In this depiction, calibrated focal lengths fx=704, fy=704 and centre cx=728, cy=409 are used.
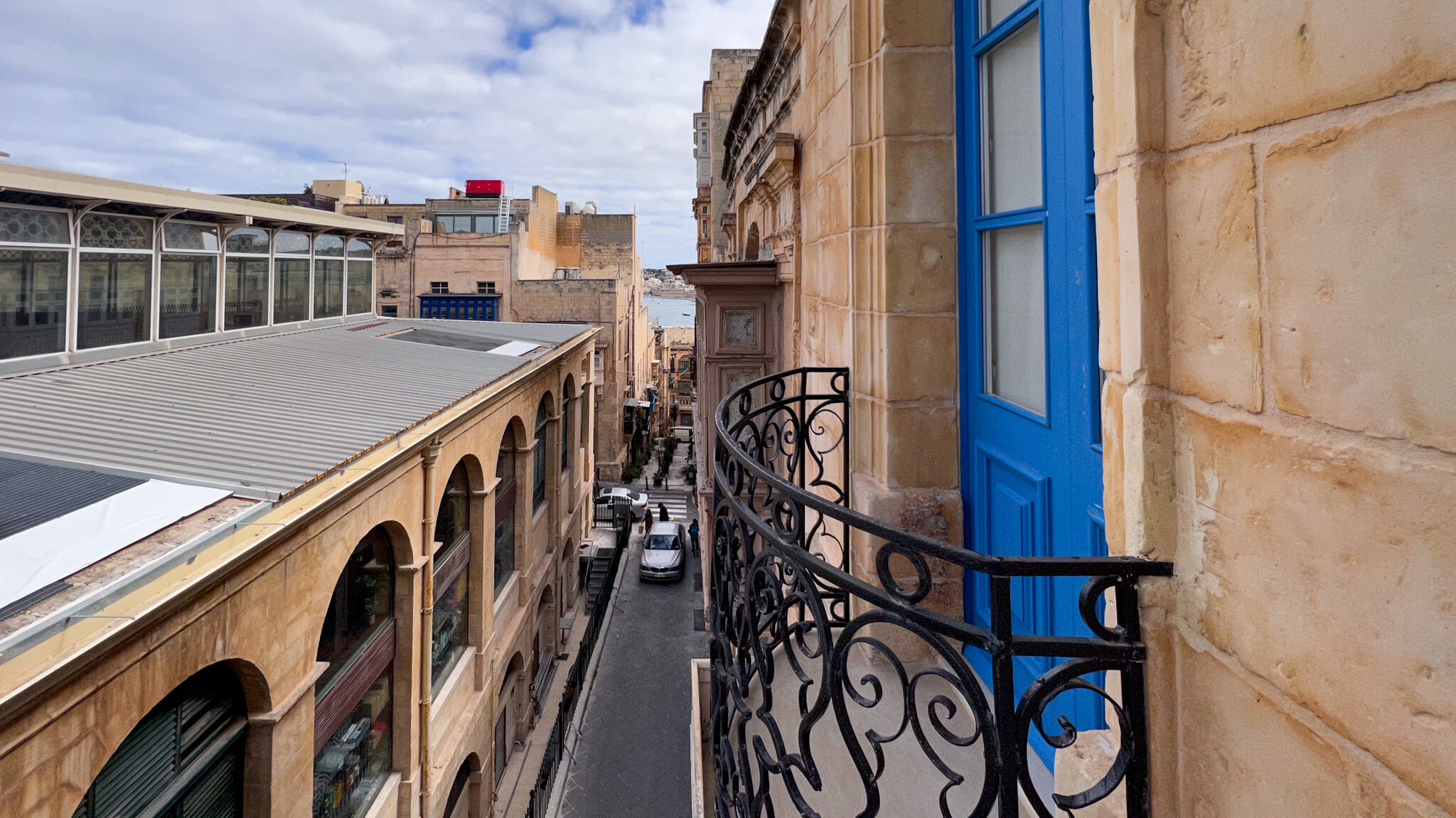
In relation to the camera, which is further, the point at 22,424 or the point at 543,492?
the point at 543,492

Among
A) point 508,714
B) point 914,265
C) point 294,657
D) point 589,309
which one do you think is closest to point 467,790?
point 508,714

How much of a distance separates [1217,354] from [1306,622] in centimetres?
49

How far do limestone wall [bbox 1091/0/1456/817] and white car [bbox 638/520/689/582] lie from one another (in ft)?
75.5

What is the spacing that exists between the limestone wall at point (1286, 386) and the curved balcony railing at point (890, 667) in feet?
0.51

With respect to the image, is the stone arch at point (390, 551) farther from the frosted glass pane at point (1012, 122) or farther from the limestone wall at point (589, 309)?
the limestone wall at point (589, 309)

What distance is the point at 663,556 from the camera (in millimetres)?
24094

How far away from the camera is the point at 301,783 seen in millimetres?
6316

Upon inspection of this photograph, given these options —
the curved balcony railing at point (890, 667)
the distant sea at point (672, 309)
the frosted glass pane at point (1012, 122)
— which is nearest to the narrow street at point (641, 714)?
the curved balcony railing at point (890, 667)

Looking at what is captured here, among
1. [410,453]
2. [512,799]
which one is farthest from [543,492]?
[410,453]

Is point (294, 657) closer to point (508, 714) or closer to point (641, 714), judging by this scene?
point (508, 714)

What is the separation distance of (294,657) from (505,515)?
823cm

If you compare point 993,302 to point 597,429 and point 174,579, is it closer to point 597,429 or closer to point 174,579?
point 174,579

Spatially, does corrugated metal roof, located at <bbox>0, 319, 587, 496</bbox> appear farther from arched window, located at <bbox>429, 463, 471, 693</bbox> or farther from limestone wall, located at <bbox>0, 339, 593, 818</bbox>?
arched window, located at <bbox>429, 463, 471, 693</bbox>

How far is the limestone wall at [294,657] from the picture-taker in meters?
Result: 3.82
